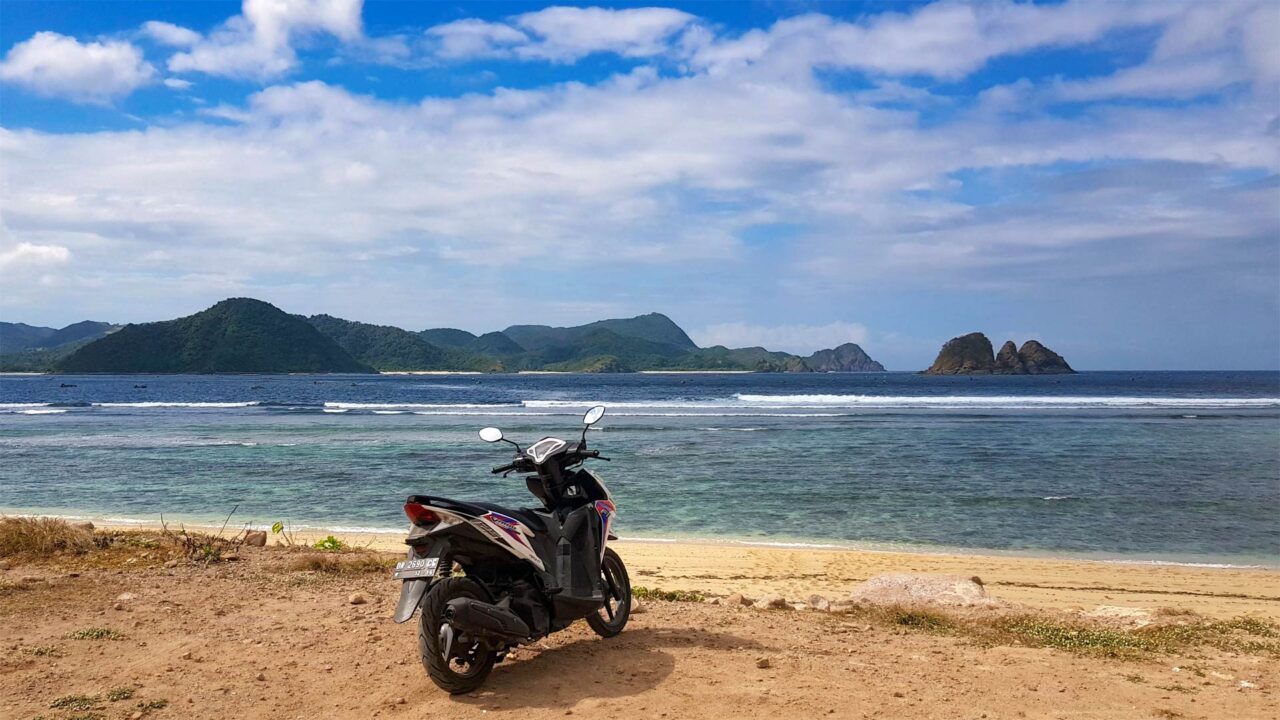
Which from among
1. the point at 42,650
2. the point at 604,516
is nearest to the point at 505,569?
the point at 604,516

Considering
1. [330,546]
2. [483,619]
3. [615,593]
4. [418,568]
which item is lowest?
[330,546]

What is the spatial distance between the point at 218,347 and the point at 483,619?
17547cm

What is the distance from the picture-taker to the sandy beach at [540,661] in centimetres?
469

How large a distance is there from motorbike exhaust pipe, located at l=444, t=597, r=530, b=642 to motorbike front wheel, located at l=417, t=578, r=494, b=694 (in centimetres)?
6

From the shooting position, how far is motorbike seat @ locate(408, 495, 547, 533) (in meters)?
4.60

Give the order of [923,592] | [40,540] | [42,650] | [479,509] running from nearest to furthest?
[479,509], [42,650], [923,592], [40,540]

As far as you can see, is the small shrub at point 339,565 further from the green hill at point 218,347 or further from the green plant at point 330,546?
the green hill at point 218,347

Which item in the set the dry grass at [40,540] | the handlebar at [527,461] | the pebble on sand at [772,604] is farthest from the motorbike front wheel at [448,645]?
the dry grass at [40,540]

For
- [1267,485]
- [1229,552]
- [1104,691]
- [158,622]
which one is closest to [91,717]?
[158,622]

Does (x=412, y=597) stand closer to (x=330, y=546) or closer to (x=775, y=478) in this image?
(x=330, y=546)

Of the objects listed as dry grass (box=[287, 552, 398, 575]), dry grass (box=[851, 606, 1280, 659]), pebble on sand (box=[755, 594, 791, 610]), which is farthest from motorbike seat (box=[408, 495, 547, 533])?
dry grass (box=[287, 552, 398, 575])

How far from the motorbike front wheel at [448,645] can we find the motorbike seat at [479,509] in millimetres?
398

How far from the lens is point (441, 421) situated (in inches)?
1559

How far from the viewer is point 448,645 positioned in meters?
4.67
